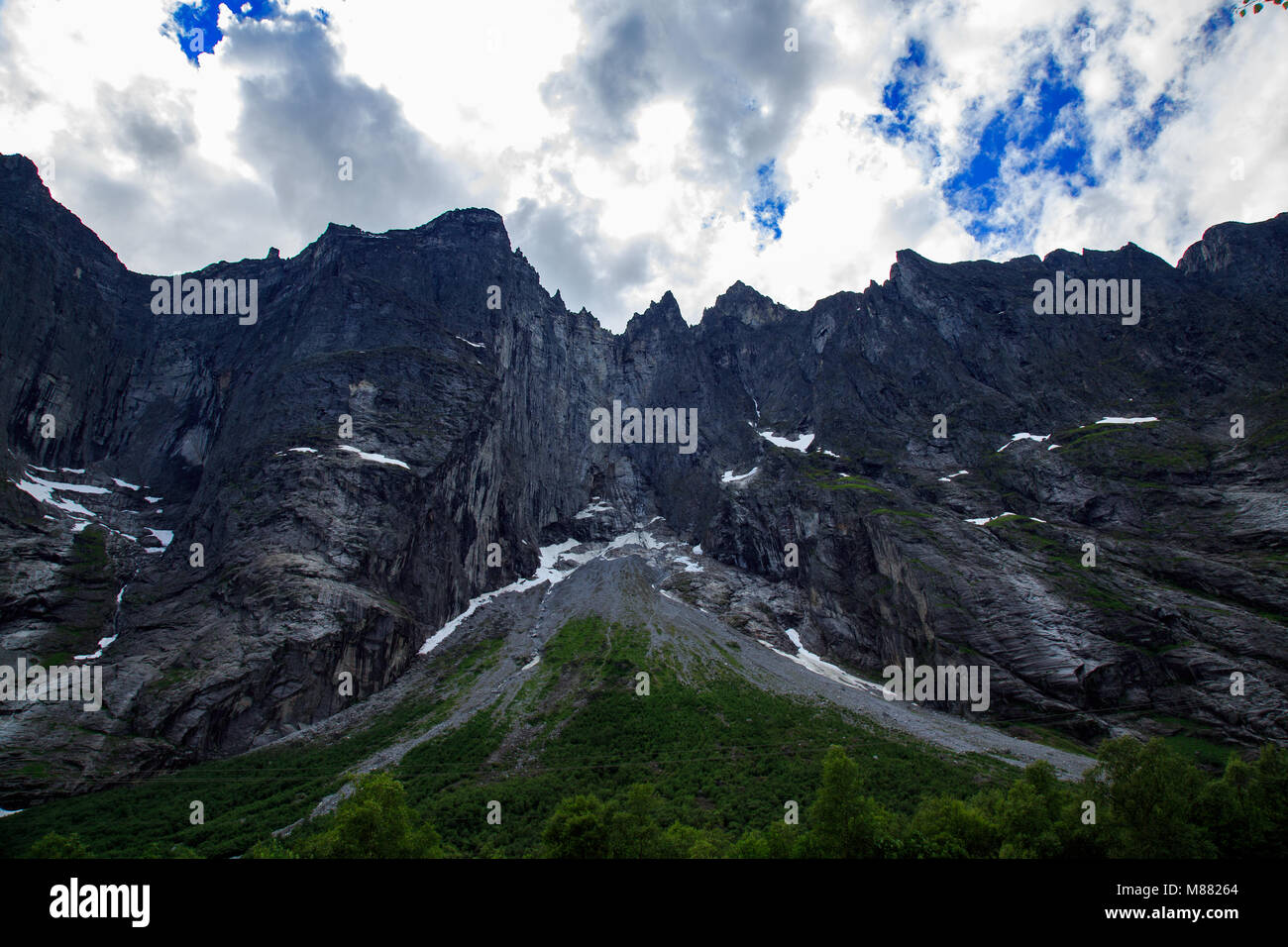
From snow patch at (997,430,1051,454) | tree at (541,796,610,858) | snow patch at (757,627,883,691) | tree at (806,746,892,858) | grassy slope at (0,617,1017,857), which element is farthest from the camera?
snow patch at (997,430,1051,454)

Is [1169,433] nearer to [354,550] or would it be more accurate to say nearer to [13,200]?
[354,550]

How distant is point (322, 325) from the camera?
4304 inches

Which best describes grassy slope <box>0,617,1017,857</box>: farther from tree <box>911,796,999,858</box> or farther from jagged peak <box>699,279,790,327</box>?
jagged peak <box>699,279,790,327</box>

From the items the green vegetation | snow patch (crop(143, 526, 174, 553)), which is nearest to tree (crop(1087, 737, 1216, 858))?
the green vegetation

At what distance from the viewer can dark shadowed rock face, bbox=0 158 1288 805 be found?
6194 centimetres

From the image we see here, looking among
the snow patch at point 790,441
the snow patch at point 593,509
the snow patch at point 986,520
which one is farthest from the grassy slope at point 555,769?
the snow patch at point 790,441

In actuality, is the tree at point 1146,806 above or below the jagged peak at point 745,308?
below

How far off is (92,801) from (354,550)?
1431 inches

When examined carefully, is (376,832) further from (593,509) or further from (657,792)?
(593,509)

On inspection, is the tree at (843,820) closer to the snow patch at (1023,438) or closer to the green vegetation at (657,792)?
the green vegetation at (657,792)

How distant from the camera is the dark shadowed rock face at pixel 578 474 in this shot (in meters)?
61.9
